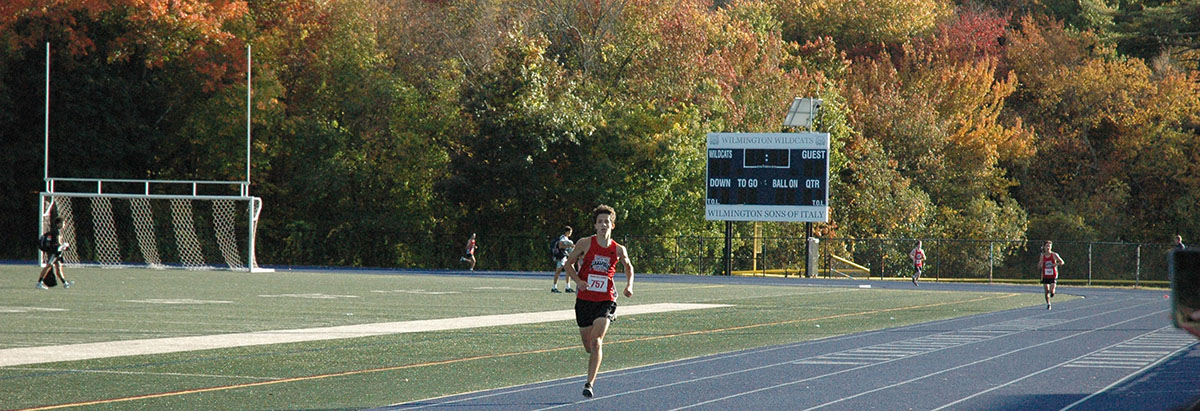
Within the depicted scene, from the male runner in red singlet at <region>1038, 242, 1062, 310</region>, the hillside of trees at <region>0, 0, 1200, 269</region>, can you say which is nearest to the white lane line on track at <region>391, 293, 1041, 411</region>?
the male runner in red singlet at <region>1038, 242, 1062, 310</region>

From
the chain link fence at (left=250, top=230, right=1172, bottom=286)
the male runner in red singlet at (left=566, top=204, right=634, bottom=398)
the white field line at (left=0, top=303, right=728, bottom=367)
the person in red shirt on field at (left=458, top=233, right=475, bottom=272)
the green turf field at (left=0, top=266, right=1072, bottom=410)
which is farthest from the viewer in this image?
the person in red shirt on field at (left=458, top=233, right=475, bottom=272)

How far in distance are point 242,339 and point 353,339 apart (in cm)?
141

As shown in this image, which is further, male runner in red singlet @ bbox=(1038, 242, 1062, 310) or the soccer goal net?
the soccer goal net

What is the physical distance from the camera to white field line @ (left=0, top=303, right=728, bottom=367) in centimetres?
1384

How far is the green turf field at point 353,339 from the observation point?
37.2 feet

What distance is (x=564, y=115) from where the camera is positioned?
50.2 m

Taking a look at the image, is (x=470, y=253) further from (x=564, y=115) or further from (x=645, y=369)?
(x=645, y=369)

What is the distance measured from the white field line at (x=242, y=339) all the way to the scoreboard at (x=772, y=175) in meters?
17.9

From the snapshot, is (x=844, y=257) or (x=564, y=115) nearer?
(x=564, y=115)

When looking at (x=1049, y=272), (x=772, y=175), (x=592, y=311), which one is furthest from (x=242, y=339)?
(x=772, y=175)

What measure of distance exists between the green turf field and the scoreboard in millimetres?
4974

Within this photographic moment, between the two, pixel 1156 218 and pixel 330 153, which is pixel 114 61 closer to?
pixel 330 153

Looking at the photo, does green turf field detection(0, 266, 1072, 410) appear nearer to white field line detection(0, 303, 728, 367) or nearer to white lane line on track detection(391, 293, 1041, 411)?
white lane line on track detection(391, 293, 1041, 411)

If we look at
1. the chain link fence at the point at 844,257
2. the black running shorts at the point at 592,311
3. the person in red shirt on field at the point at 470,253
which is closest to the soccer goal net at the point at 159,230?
the chain link fence at the point at 844,257
